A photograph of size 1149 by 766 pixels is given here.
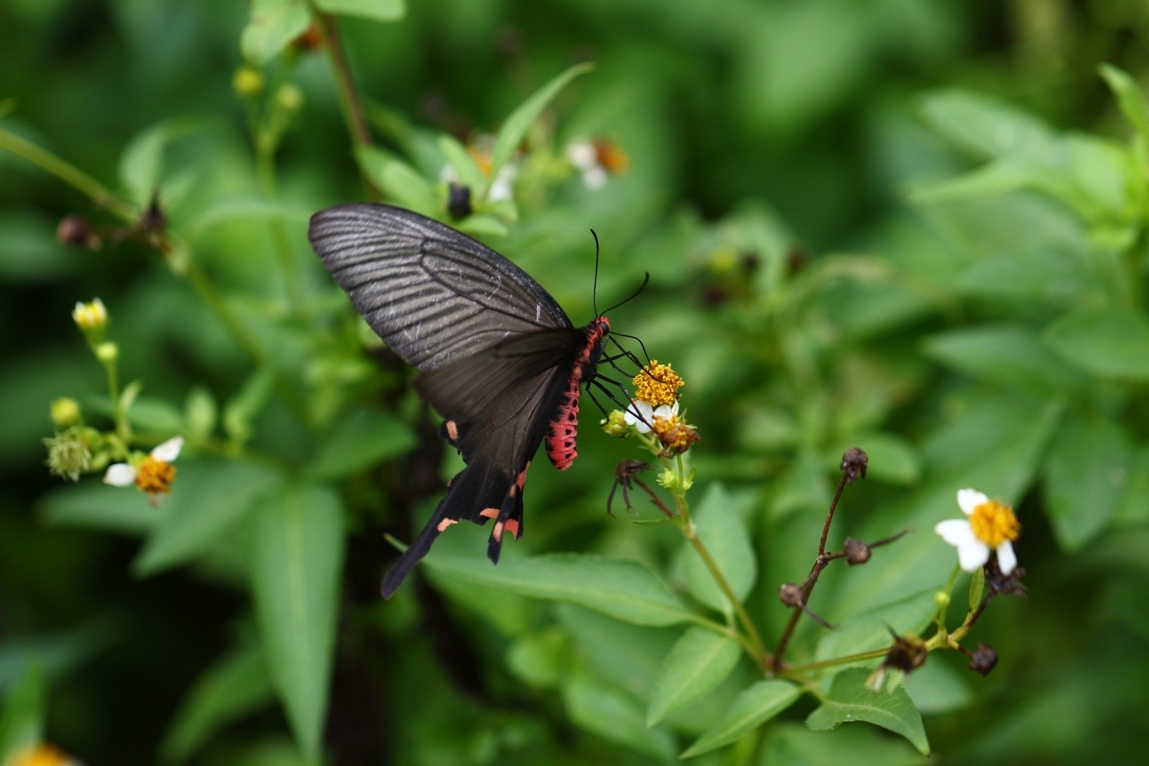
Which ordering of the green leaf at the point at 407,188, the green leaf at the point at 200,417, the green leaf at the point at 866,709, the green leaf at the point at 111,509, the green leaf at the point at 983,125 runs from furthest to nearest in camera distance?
the green leaf at the point at 111,509
the green leaf at the point at 983,125
the green leaf at the point at 200,417
the green leaf at the point at 407,188
the green leaf at the point at 866,709

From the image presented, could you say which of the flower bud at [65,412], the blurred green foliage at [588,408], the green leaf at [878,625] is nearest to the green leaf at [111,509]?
the blurred green foliage at [588,408]

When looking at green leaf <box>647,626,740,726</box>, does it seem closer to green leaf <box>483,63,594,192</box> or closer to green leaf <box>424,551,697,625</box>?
green leaf <box>424,551,697,625</box>

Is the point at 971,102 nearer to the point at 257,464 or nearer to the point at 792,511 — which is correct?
the point at 792,511

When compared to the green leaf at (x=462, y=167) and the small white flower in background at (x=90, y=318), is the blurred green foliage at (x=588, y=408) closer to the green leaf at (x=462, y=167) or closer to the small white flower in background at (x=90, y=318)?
the green leaf at (x=462, y=167)

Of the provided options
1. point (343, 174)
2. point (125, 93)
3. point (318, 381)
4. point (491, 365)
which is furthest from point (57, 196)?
point (491, 365)

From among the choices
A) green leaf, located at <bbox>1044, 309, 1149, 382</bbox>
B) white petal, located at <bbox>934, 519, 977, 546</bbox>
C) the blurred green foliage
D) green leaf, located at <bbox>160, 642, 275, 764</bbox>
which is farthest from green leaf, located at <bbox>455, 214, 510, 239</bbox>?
green leaf, located at <bbox>160, 642, 275, 764</bbox>

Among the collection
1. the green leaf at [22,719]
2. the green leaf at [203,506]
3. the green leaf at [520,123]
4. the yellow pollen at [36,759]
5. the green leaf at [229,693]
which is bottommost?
the green leaf at [229,693]
